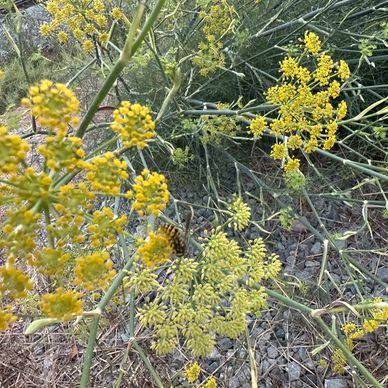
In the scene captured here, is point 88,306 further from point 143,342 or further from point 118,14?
point 118,14

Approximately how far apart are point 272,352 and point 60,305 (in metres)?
1.65

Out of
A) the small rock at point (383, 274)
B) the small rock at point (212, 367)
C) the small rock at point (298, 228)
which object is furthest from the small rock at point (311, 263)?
the small rock at point (212, 367)

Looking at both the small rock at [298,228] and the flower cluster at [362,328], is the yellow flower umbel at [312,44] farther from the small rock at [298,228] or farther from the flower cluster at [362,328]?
the small rock at [298,228]

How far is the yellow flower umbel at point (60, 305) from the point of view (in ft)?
3.42

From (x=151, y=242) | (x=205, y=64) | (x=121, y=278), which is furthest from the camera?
(x=205, y=64)

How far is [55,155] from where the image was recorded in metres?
1.03

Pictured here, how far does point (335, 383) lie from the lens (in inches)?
89.2

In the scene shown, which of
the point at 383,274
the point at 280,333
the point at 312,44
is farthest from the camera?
the point at 383,274

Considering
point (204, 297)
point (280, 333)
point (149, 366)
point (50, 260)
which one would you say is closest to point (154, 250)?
point (50, 260)

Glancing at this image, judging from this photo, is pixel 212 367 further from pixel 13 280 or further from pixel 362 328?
pixel 13 280

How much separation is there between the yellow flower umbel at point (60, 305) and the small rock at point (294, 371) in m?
1.58

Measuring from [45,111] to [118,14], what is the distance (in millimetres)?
1586

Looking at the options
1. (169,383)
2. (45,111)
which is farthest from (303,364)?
(45,111)

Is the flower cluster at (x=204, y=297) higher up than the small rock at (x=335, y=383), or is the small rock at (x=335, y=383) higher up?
the flower cluster at (x=204, y=297)
